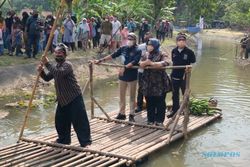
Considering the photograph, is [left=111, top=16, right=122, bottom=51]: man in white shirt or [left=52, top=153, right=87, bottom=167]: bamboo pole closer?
[left=52, top=153, right=87, bottom=167]: bamboo pole

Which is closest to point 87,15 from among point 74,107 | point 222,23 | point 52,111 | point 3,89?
point 3,89

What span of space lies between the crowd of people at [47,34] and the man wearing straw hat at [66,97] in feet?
19.4

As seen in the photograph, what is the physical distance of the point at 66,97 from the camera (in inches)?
281

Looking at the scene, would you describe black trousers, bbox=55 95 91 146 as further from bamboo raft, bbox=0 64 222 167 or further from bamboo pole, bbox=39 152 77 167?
bamboo pole, bbox=39 152 77 167

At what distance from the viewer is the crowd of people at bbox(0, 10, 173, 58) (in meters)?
14.8

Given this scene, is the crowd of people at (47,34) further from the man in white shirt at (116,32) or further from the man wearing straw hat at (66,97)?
the man wearing straw hat at (66,97)

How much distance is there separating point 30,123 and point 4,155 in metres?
3.23

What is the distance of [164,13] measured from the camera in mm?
34219

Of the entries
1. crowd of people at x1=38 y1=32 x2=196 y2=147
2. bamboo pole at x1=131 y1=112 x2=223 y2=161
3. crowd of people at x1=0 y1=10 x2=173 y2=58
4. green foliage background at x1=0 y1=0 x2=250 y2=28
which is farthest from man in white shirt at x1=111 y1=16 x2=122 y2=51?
bamboo pole at x1=131 y1=112 x2=223 y2=161

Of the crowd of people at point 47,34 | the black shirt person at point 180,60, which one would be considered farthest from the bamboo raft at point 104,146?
the crowd of people at point 47,34

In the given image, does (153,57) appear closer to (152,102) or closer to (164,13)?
(152,102)

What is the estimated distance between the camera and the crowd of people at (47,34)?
14844 millimetres

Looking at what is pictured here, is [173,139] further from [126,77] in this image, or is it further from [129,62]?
[129,62]

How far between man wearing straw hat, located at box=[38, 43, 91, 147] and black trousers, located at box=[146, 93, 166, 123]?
6.17ft
